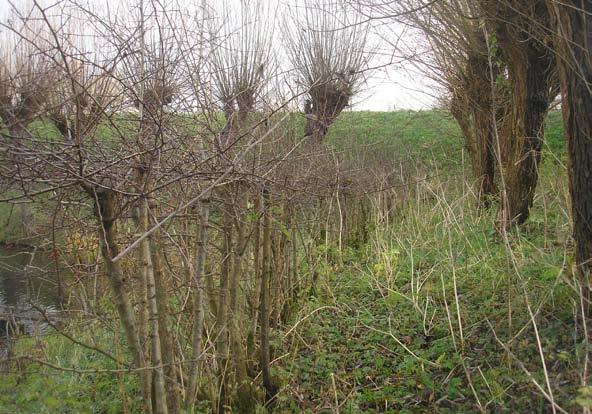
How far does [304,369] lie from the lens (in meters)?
3.96

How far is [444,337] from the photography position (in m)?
3.87

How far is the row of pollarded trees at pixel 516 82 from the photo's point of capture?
10.5 ft

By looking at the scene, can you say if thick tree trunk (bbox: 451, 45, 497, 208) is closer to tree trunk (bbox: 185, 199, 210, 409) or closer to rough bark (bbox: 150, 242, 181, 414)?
tree trunk (bbox: 185, 199, 210, 409)

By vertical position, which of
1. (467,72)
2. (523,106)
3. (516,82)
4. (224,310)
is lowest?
(224,310)

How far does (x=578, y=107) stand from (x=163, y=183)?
2568 millimetres

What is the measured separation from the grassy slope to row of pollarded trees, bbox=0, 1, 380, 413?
40 centimetres

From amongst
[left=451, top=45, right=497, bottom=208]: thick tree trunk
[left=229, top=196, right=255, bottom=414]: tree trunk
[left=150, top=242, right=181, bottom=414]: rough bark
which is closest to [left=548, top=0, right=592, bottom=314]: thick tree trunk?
[left=229, top=196, right=255, bottom=414]: tree trunk

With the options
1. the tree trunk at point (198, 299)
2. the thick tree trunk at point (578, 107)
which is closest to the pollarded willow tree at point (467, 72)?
the thick tree trunk at point (578, 107)

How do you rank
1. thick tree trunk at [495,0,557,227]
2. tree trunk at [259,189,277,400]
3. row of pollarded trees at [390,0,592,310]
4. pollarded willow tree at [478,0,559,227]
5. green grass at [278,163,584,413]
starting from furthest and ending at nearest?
thick tree trunk at [495,0,557,227], pollarded willow tree at [478,0,559,227], tree trunk at [259,189,277,400], row of pollarded trees at [390,0,592,310], green grass at [278,163,584,413]

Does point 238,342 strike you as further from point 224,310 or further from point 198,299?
point 198,299

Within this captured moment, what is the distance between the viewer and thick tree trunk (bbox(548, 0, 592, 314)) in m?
3.09

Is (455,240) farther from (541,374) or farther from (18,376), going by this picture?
(18,376)

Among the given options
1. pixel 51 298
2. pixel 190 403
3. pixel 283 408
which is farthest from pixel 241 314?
pixel 51 298

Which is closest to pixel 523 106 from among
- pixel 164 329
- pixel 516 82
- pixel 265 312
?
pixel 516 82
